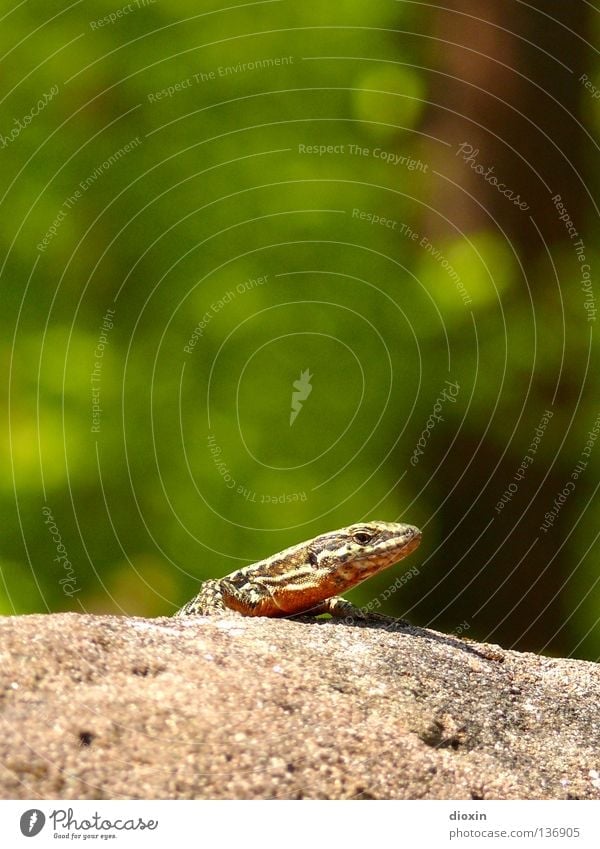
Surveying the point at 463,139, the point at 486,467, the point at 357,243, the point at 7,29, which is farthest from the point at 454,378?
the point at 7,29

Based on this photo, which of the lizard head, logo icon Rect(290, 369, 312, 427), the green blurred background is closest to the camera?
the lizard head

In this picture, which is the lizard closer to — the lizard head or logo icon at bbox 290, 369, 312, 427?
the lizard head

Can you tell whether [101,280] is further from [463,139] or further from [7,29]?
[463,139]

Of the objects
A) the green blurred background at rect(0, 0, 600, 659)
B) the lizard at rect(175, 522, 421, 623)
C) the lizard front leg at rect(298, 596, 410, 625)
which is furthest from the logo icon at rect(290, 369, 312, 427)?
the lizard front leg at rect(298, 596, 410, 625)
